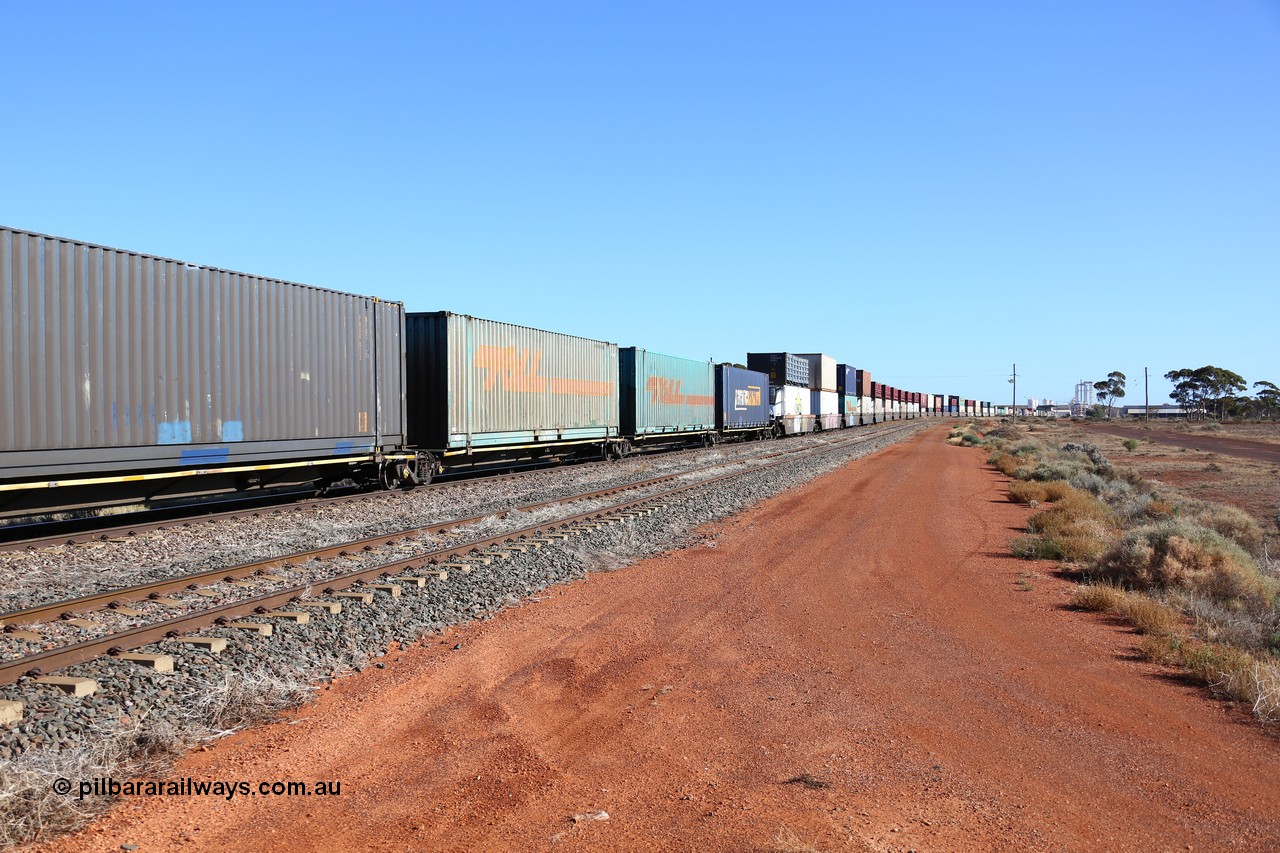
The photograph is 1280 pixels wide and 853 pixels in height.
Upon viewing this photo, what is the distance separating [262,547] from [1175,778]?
1044 centimetres

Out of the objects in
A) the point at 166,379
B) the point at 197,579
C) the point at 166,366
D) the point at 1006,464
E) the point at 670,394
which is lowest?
the point at 1006,464

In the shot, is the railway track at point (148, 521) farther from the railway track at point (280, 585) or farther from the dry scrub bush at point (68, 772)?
the dry scrub bush at point (68, 772)

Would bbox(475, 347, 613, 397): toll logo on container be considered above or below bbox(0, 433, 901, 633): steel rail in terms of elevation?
above

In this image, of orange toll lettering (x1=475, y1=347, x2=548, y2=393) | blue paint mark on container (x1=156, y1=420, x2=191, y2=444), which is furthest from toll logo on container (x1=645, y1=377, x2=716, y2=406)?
blue paint mark on container (x1=156, y1=420, x2=191, y2=444)

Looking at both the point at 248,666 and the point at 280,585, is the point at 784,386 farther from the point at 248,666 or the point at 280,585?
the point at 248,666

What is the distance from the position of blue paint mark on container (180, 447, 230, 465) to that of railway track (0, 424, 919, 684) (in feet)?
12.0

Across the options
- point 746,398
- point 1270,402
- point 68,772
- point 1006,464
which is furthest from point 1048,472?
point 1270,402

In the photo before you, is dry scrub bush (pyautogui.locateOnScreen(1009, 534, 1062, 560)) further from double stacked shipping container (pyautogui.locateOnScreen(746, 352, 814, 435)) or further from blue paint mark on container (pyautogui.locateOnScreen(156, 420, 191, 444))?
double stacked shipping container (pyautogui.locateOnScreen(746, 352, 814, 435))

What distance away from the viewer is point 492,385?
2069cm

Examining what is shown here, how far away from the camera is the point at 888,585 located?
395 inches

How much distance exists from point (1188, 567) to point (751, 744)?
25.3ft

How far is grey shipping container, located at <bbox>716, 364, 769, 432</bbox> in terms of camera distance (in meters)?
39.8

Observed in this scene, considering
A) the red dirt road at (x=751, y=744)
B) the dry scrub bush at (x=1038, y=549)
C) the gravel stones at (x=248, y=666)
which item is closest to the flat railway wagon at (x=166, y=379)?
the gravel stones at (x=248, y=666)

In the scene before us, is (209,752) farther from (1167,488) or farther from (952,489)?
(1167,488)
